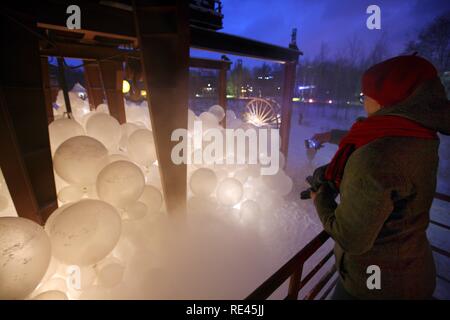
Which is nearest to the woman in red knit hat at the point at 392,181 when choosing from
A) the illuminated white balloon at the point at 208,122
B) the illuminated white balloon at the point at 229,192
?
the illuminated white balloon at the point at 229,192

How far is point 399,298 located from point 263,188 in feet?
14.9

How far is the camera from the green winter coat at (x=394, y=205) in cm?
108

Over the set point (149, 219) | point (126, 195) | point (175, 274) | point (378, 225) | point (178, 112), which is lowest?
point (175, 274)

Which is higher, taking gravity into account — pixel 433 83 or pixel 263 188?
pixel 433 83

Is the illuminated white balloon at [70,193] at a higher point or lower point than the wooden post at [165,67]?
lower

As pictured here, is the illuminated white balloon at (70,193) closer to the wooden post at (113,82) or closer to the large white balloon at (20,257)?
the large white balloon at (20,257)

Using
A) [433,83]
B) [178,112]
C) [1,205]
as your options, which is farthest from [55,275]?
[433,83]

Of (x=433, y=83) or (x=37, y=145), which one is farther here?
(x=37, y=145)

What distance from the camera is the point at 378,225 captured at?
1.14m

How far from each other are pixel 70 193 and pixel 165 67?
90.2 inches

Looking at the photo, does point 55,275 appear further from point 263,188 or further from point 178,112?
point 263,188

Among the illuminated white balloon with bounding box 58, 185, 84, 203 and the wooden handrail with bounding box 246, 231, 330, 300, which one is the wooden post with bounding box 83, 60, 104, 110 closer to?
the illuminated white balloon with bounding box 58, 185, 84, 203

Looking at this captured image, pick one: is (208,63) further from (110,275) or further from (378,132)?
(378,132)

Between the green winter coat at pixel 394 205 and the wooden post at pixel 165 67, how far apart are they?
2481 millimetres
